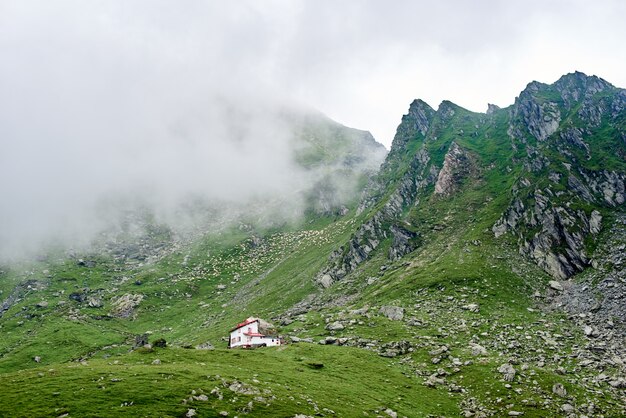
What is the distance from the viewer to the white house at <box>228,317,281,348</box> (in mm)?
88250

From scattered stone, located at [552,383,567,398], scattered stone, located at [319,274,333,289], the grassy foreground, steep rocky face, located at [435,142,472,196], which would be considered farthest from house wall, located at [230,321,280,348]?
steep rocky face, located at [435,142,472,196]

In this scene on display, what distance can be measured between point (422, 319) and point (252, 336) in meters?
37.0

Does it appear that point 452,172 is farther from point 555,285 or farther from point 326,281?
point 555,285

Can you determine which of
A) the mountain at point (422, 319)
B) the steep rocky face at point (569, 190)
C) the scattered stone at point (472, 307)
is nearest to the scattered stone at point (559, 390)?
the mountain at point (422, 319)

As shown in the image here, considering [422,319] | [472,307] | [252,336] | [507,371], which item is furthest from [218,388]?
[472,307]

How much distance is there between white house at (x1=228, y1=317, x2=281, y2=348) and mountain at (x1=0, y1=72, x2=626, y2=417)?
578 centimetres

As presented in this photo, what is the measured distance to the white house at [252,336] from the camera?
290 ft

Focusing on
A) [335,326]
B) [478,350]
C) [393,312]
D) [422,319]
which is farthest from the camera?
[393,312]

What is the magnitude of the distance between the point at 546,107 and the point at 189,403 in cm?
21163

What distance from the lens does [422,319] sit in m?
88.5

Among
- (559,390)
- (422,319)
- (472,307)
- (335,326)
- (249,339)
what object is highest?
(472,307)

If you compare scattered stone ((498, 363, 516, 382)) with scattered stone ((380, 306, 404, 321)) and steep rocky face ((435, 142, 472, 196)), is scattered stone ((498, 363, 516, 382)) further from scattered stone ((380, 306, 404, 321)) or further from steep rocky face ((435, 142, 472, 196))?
steep rocky face ((435, 142, 472, 196))

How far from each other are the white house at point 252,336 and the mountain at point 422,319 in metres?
5.78

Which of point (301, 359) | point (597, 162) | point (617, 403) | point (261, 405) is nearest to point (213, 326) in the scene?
point (301, 359)
